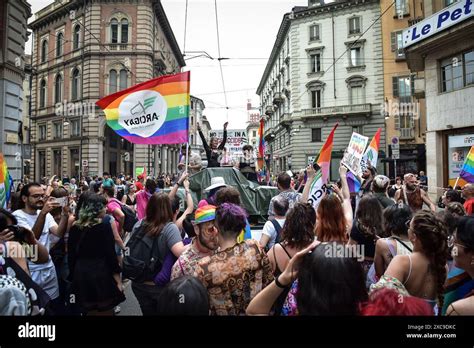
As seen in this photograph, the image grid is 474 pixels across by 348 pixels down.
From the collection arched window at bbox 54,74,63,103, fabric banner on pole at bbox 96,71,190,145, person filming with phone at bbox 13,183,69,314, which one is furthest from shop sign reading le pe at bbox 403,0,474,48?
arched window at bbox 54,74,63,103

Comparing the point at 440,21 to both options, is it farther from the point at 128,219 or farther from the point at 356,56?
the point at 356,56

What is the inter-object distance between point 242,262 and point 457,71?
635 inches

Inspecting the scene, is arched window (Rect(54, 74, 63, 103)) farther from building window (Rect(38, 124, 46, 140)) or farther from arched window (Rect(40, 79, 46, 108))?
building window (Rect(38, 124, 46, 140))

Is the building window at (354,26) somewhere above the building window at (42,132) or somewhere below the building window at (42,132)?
above

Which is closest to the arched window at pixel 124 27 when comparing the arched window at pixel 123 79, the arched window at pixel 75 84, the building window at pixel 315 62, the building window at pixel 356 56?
the arched window at pixel 123 79

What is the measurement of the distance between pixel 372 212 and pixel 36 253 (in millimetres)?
3219

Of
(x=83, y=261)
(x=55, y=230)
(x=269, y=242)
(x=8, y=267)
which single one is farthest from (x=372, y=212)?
(x=55, y=230)

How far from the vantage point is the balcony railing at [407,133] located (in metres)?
29.0

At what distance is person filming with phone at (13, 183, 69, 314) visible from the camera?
122 inches

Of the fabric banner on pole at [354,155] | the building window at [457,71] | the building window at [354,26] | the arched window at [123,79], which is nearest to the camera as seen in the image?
the fabric banner on pole at [354,155]

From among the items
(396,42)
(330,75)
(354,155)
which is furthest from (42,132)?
(354,155)

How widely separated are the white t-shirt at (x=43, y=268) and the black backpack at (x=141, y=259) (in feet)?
2.81

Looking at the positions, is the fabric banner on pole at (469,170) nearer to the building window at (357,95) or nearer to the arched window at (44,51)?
the building window at (357,95)

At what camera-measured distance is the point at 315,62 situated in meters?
29.8
